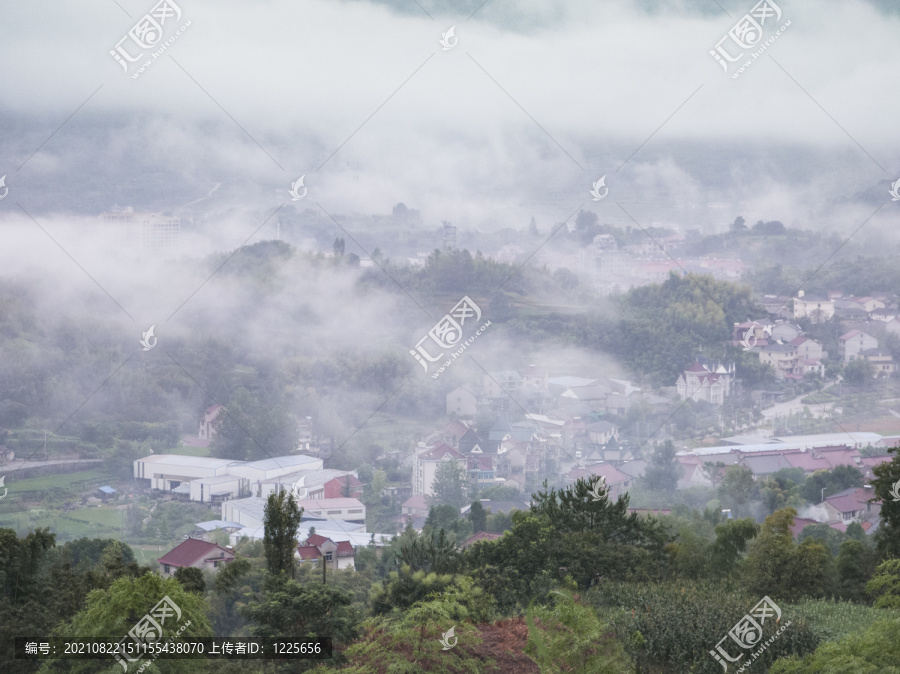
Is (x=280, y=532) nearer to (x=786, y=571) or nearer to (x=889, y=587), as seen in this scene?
(x=889, y=587)

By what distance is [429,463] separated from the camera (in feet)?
178

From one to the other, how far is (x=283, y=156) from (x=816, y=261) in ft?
177

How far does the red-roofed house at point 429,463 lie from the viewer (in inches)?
2062

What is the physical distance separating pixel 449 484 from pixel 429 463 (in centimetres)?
364

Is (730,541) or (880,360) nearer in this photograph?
(730,541)

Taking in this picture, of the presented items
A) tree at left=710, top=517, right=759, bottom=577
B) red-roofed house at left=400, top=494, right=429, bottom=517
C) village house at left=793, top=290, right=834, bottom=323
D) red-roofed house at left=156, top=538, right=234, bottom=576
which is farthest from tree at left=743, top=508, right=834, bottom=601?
village house at left=793, top=290, right=834, bottom=323

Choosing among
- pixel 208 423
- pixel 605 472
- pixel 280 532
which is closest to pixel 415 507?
pixel 605 472

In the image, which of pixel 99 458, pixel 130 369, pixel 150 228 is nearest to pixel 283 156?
pixel 150 228

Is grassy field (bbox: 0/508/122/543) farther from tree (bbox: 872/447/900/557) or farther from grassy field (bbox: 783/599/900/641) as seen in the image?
grassy field (bbox: 783/599/900/641)

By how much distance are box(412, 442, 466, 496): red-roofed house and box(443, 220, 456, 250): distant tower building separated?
94.7 feet

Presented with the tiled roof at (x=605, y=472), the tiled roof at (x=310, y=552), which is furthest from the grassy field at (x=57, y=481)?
the tiled roof at (x=310, y=552)

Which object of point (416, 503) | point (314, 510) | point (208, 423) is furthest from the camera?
point (208, 423)

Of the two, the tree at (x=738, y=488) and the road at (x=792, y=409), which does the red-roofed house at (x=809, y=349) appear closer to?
the road at (x=792, y=409)

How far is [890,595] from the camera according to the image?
7.61m
